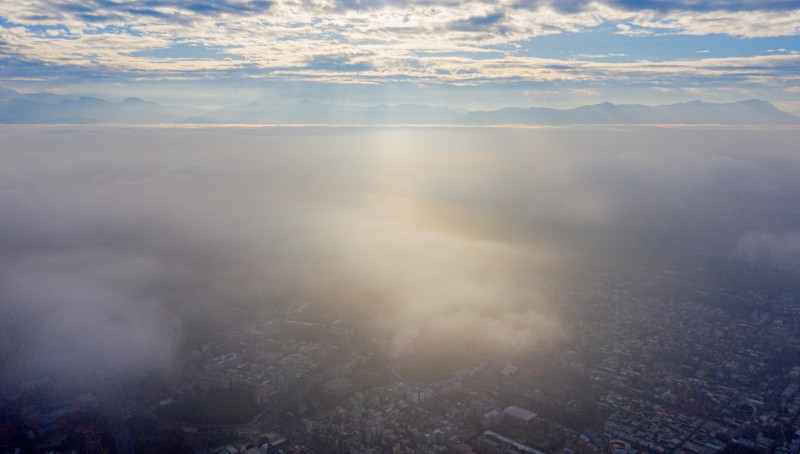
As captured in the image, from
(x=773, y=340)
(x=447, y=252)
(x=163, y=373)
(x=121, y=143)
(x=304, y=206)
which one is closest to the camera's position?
(x=163, y=373)

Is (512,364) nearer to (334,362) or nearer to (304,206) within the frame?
(334,362)

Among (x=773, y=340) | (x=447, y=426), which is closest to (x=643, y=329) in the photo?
(x=773, y=340)

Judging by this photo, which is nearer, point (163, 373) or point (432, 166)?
point (163, 373)

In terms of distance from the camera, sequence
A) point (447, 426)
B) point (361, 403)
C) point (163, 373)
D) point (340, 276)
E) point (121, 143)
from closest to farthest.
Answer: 1. point (447, 426)
2. point (361, 403)
3. point (163, 373)
4. point (340, 276)
5. point (121, 143)

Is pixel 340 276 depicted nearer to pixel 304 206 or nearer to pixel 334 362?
pixel 334 362

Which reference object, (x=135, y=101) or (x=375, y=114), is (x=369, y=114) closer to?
(x=375, y=114)

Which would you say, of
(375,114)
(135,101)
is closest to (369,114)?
(375,114)

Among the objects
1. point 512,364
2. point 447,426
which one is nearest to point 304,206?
point 512,364
